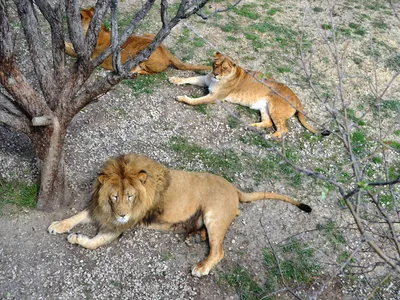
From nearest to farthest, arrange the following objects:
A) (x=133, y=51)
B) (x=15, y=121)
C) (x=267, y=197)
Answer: (x=15, y=121)
(x=267, y=197)
(x=133, y=51)

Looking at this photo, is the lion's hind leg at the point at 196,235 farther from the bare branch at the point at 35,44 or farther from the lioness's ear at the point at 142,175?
the bare branch at the point at 35,44

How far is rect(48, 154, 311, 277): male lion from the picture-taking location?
4.41 m

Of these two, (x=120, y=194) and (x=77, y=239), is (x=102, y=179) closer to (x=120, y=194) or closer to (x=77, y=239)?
(x=120, y=194)

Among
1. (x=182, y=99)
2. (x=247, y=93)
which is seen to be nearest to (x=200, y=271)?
(x=182, y=99)

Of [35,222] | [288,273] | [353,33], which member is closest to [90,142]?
[35,222]

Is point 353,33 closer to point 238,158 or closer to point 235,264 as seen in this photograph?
point 238,158

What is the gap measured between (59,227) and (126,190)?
950 millimetres

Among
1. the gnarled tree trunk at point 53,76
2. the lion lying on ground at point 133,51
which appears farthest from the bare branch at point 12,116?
the lion lying on ground at point 133,51

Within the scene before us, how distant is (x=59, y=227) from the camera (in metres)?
4.73

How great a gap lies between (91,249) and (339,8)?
8755 millimetres

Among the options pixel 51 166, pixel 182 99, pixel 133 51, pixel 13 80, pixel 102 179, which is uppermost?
pixel 13 80

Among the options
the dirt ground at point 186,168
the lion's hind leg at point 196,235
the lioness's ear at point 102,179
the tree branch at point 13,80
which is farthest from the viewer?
the lion's hind leg at point 196,235

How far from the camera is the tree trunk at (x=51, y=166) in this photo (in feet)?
14.9

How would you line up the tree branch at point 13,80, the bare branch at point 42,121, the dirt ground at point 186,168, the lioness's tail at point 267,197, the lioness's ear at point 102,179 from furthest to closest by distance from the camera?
the lioness's tail at point 267,197
the dirt ground at point 186,168
the lioness's ear at point 102,179
the bare branch at point 42,121
the tree branch at point 13,80
